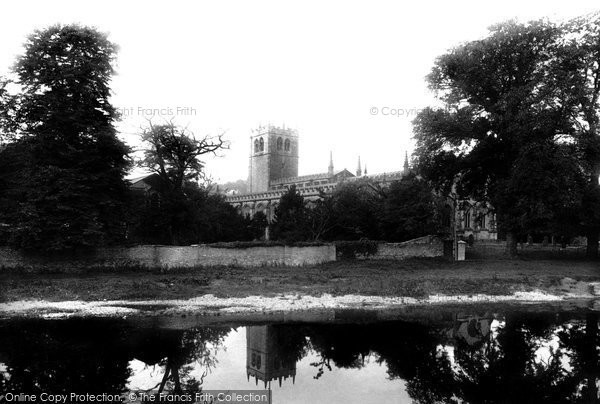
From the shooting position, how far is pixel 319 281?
2439 centimetres

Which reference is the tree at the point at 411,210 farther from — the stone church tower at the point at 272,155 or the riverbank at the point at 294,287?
the stone church tower at the point at 272,155

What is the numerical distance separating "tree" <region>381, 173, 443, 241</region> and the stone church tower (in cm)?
5587

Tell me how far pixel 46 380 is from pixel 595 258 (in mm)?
32863

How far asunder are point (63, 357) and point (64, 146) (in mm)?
16967

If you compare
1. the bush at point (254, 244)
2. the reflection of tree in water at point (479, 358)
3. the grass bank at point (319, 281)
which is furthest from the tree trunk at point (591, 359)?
the bush at point (254, 244)

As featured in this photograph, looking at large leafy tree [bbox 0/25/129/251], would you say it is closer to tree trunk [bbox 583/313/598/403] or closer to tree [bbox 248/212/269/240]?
tree trunk [bbox 583/313/598/403]

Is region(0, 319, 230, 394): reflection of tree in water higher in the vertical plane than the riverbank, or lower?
lower

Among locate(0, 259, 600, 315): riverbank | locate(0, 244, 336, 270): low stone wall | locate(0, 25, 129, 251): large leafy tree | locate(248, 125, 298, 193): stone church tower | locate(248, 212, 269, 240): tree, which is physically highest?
locate(248, 125, 298, 193): stone church tower

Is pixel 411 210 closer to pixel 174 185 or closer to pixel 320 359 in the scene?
pixel 174 185

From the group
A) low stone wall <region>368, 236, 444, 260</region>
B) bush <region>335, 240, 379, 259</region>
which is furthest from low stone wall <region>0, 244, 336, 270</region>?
low stone wall <region>368, 236, 444, 260</region>

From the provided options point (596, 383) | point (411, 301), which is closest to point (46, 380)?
point (596, 383)

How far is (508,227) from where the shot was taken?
30125 mm

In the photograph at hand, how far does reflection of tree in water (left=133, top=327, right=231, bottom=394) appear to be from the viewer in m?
10.2

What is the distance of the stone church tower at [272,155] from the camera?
92062mm
